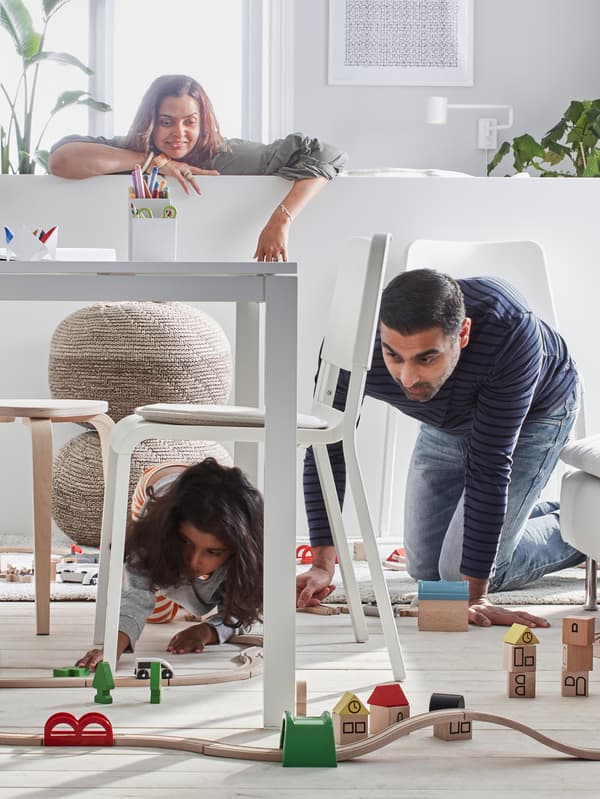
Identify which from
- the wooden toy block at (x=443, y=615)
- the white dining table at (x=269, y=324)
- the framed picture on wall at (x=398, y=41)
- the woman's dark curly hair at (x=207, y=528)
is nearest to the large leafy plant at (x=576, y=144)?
the framed picture on wall at (x=398, y=41)

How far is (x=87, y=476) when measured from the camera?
308 centimetres

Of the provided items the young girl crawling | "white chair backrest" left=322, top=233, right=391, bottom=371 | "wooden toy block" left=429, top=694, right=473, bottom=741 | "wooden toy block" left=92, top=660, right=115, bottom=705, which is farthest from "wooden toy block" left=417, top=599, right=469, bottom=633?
"wooden toy block" left=92, top=660, right=115, bottom=705

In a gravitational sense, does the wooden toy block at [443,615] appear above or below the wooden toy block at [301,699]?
below

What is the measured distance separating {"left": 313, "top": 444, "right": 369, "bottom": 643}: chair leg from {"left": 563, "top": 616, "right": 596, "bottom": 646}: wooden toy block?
45cm

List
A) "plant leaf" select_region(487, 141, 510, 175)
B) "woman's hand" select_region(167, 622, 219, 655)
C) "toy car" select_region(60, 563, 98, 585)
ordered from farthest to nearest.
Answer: "plant leaf" select_region(487, 141, 510, 175)
"toy car" select_region(60, 563, 98, 585)
"woman's hand" select_region(167, 622, 219, 655)

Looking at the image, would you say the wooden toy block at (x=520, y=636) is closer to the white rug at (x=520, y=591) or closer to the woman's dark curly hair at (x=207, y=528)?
the woman's dark curly hair at (x=207, y=528)

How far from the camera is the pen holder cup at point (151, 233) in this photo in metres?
1.61

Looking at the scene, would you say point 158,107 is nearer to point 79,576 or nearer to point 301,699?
point 79,576

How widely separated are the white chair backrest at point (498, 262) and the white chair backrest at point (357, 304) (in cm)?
97

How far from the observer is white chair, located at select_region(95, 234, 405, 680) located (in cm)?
179

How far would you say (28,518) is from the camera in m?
3.25

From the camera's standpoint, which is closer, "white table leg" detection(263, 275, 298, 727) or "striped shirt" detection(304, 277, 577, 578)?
"white table leg" detection(263, 275, 298, 727)

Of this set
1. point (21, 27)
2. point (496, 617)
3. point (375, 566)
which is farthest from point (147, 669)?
point (21, 27)

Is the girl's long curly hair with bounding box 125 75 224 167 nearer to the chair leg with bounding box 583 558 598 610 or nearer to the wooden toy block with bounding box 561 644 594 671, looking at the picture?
the chair leg with bounding box 583 558 598 610
